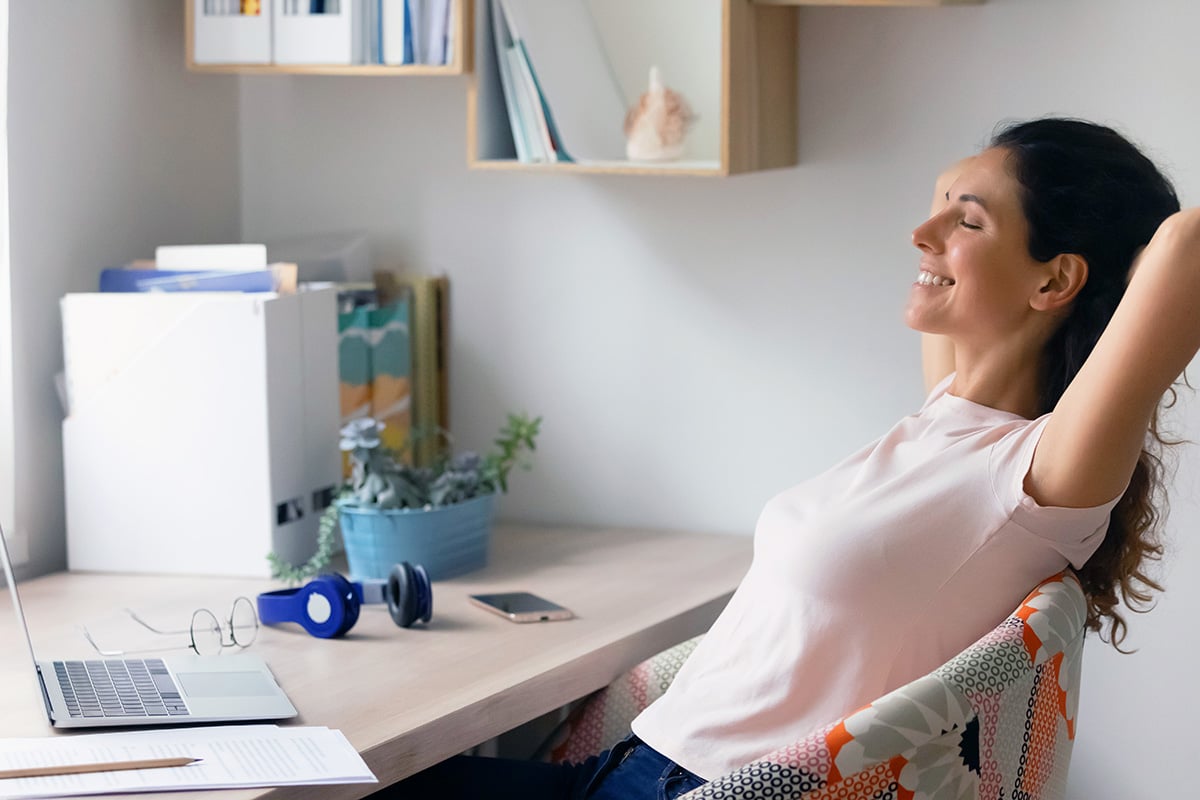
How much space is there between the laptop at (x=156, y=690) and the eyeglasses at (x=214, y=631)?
58 mm

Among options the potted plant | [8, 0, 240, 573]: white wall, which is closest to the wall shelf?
[8, 0, 240, 573]: white wall

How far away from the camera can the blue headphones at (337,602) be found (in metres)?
1.66

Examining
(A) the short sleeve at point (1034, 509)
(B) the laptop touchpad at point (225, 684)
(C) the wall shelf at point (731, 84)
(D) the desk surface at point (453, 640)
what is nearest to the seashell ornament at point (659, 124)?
(C) the wall shelf at point (731, 84)

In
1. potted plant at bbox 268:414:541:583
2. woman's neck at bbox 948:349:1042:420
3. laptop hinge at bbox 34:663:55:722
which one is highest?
woman's neck at bbox 948:349:1042:420

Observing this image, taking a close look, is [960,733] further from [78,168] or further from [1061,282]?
[78,168]

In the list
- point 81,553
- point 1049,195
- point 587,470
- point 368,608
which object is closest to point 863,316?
point 587,470

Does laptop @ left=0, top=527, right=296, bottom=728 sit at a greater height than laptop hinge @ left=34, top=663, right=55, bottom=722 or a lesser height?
lesser

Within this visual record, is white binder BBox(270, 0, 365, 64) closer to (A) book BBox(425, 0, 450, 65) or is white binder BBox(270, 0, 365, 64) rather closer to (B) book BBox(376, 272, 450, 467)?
(A) book BBox(425, 0, 450, 65)

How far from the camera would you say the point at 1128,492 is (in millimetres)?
1411

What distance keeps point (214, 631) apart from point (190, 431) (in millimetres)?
349

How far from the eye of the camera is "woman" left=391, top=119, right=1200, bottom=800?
1.28 meters

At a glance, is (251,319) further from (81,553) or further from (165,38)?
(165,38)

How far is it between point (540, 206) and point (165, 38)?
64cm

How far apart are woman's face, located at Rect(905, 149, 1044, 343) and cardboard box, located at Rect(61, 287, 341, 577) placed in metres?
0.89
